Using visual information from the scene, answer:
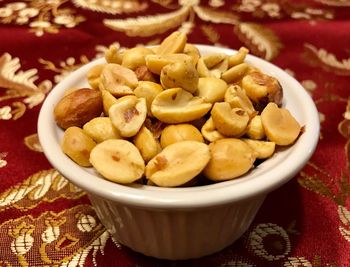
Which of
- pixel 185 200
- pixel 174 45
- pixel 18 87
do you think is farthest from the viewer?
pixel 18 87

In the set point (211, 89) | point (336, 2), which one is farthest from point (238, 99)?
point (336, 2)

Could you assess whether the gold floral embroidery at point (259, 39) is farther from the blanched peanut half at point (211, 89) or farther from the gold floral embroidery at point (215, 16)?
the blanched peanut half at point (211, 89)

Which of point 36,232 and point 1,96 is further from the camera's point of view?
point 1,96

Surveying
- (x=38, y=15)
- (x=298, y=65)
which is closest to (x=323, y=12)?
(x=298, y=65)

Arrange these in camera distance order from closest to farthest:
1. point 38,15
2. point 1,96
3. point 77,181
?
point 77,181
point 1,96
point 38,15

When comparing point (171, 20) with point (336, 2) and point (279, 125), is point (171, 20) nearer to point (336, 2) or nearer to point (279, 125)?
point (336, 2)

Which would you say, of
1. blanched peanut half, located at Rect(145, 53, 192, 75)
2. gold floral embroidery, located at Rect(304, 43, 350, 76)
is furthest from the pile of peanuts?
gold floral embroidery, located at Rect(304, 43, 350, 76)

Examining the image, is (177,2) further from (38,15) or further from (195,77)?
(195,77)
